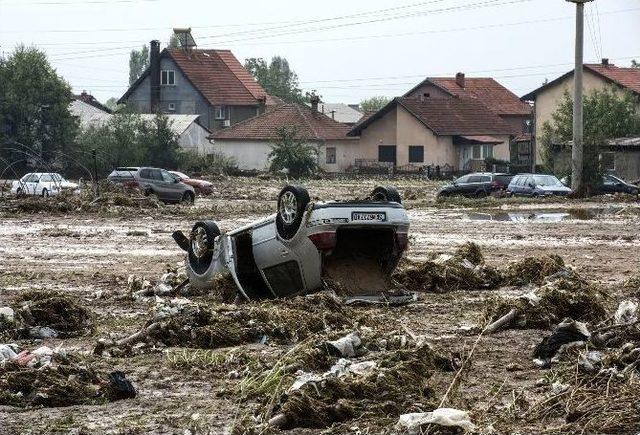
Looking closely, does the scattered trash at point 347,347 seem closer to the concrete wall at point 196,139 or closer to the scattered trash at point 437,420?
the scattered trash at point 437,420

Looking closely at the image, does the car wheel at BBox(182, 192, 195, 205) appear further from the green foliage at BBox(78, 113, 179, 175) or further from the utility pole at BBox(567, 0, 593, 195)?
the green foliage at BBox(78, 113, 179, 175)

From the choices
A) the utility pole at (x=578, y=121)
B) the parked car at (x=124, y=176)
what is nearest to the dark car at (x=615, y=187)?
the utility pole at (x=578, y=121)

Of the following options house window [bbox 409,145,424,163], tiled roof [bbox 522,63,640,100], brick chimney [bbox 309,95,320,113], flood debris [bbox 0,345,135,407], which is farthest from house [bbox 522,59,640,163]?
flood debris [bbox 0,345,135,407]

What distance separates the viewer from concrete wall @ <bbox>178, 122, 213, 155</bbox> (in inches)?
Result: 3915

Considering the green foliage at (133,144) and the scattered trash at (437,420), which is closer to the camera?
the scattered trash at (437,420)

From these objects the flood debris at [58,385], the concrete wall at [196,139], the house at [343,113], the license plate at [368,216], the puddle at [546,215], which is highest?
the house at [343,113]

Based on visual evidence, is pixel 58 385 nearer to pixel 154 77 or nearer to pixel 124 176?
pixel 124 176

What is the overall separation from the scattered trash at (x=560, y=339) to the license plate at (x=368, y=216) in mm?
4112

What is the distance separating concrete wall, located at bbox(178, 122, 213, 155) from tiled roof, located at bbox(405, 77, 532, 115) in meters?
21.7

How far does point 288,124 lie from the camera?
98125 mm

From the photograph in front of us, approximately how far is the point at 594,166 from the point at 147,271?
33635 mm

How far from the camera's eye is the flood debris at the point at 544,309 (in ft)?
46.1

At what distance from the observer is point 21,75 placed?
86875mm

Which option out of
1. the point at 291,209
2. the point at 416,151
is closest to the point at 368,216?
the point at 291,209
